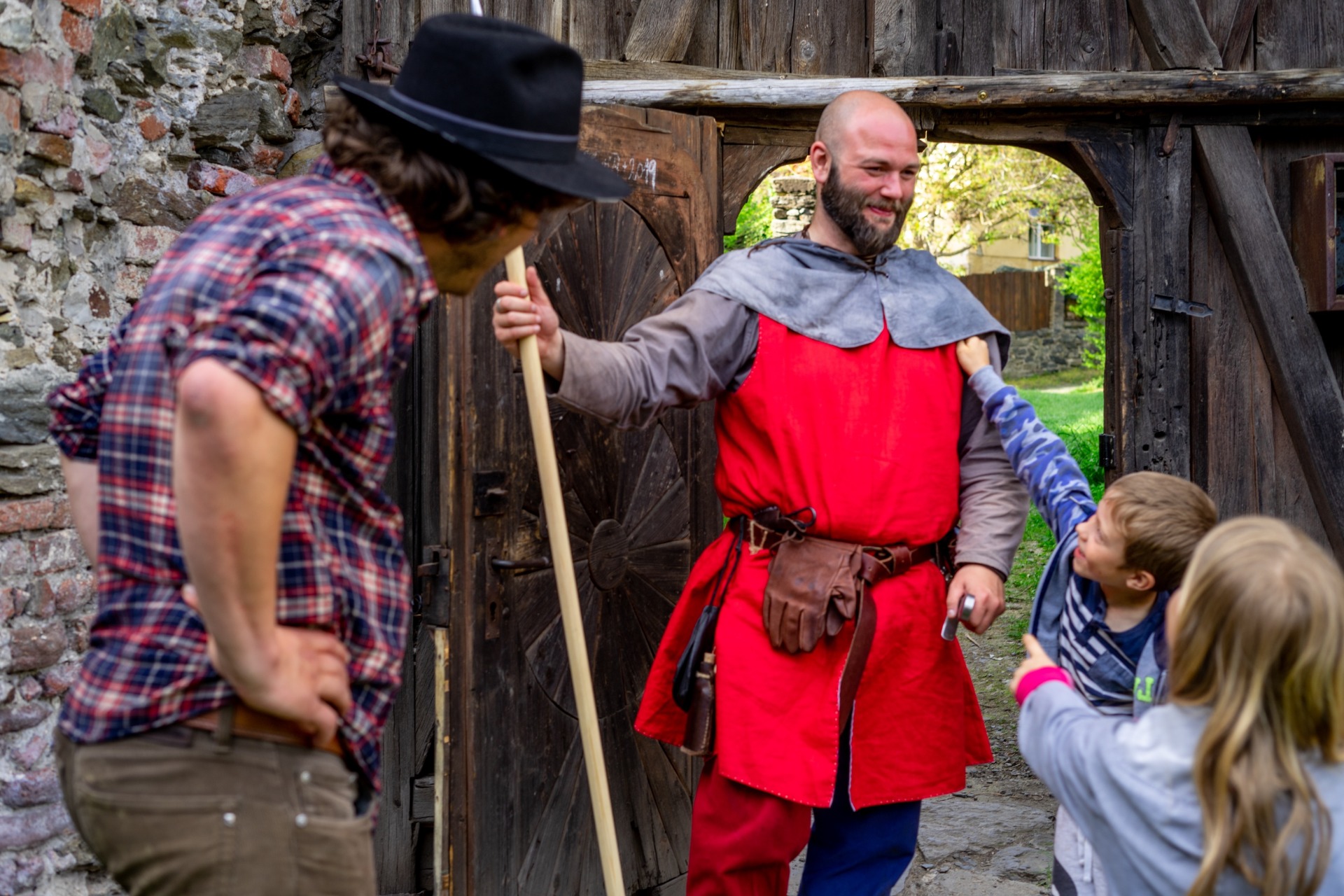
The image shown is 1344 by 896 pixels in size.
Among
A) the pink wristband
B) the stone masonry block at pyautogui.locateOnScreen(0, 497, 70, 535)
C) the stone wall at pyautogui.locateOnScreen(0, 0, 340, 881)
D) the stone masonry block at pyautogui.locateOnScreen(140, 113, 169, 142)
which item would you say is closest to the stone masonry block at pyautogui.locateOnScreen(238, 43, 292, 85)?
the stone wall at pyautogui.locateOnScreen(0, 0, 340, 881)

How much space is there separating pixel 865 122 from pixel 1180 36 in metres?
1.90

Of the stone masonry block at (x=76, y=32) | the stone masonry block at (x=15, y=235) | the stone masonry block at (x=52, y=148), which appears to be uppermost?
the stone masonry block at (x=76, y=32)

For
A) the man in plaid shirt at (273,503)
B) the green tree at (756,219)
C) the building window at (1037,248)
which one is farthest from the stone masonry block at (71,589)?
the building window at (1037,248)

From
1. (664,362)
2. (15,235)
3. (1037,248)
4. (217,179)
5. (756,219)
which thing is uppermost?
(1037,248)

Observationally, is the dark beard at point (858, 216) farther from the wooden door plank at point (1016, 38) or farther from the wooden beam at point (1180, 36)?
the wooden beam at point (1180, 36)

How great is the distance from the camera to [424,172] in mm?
1564

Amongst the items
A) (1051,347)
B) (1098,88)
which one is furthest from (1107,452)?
(1051,347)

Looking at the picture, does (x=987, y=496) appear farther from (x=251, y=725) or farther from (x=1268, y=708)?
(x=251, y=725)

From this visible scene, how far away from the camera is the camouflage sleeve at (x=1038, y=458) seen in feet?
8.77

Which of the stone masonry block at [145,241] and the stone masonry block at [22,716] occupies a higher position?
the stone masonry block at [145,241]

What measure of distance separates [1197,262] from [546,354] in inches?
114

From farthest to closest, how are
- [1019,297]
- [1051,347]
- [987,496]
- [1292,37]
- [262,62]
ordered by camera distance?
[1019,297], [1051,347], [1292,37], [262,62], [987,496]

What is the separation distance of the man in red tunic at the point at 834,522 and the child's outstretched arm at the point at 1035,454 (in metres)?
0.09

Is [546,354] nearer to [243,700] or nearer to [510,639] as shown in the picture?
[510,639]
